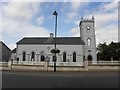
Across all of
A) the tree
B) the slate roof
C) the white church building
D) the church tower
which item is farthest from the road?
the tree

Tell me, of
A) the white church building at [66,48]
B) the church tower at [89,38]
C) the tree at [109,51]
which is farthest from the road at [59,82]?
the tree at [109,51]

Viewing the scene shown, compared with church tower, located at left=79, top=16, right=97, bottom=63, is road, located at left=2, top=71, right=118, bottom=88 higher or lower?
lower

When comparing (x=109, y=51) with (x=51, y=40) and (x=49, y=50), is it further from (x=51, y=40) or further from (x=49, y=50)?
(x=49, y=50)

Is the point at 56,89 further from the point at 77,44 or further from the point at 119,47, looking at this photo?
the point at 119,47

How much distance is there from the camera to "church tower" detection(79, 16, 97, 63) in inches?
2389

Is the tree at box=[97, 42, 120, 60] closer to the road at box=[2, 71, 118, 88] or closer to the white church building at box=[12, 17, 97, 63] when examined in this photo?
the white church building at box=[12, 17, 97, 63]

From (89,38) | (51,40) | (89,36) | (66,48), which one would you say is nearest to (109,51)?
(89,38)

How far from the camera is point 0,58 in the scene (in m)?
62.8

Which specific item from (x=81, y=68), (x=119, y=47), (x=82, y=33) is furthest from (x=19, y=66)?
(x=119, y=47)

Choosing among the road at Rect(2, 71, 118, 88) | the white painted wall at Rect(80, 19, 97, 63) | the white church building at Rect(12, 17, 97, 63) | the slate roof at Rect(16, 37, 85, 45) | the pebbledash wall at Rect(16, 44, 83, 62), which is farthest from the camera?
the slate roof at Rect(16, 37, 85, 45)

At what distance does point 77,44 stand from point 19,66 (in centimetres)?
2999

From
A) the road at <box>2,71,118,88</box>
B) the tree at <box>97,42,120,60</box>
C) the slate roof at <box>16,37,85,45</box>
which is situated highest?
the slate roof at <box>16,37,85,45</box>

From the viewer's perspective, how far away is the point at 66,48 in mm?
A: 60969

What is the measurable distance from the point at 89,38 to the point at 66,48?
7.49 metres
